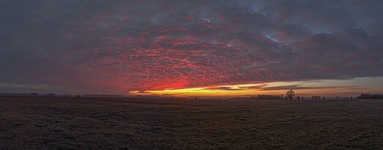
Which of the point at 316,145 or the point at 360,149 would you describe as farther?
the point at 316,145

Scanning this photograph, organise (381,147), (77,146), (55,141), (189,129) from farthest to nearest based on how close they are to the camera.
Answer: (189,129), (55,141), (77,146), (381,147)

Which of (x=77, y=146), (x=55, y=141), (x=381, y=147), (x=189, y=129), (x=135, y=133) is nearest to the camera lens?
(x=381, y=147)

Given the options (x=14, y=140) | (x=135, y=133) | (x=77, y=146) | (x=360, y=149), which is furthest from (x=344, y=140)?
(x=14, y=140)

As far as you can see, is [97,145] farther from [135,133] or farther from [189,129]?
[189,129]

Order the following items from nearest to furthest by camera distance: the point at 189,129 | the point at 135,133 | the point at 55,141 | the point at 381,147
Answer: the point at 381,147
the point at 55,141
the point at 135,133
the point at 189,129

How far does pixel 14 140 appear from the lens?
2097 centimetres

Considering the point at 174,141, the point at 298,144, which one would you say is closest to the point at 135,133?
the point at 174,141

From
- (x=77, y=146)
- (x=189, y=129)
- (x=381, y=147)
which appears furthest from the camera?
(x=189, y=129)

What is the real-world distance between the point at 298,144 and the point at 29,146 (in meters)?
20.4

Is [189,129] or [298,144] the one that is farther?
[189,129]

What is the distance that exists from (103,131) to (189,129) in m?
8.88

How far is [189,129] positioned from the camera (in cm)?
2867

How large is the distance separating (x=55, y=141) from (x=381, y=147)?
2455cm

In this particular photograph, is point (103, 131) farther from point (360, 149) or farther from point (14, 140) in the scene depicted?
point (360, 149)
